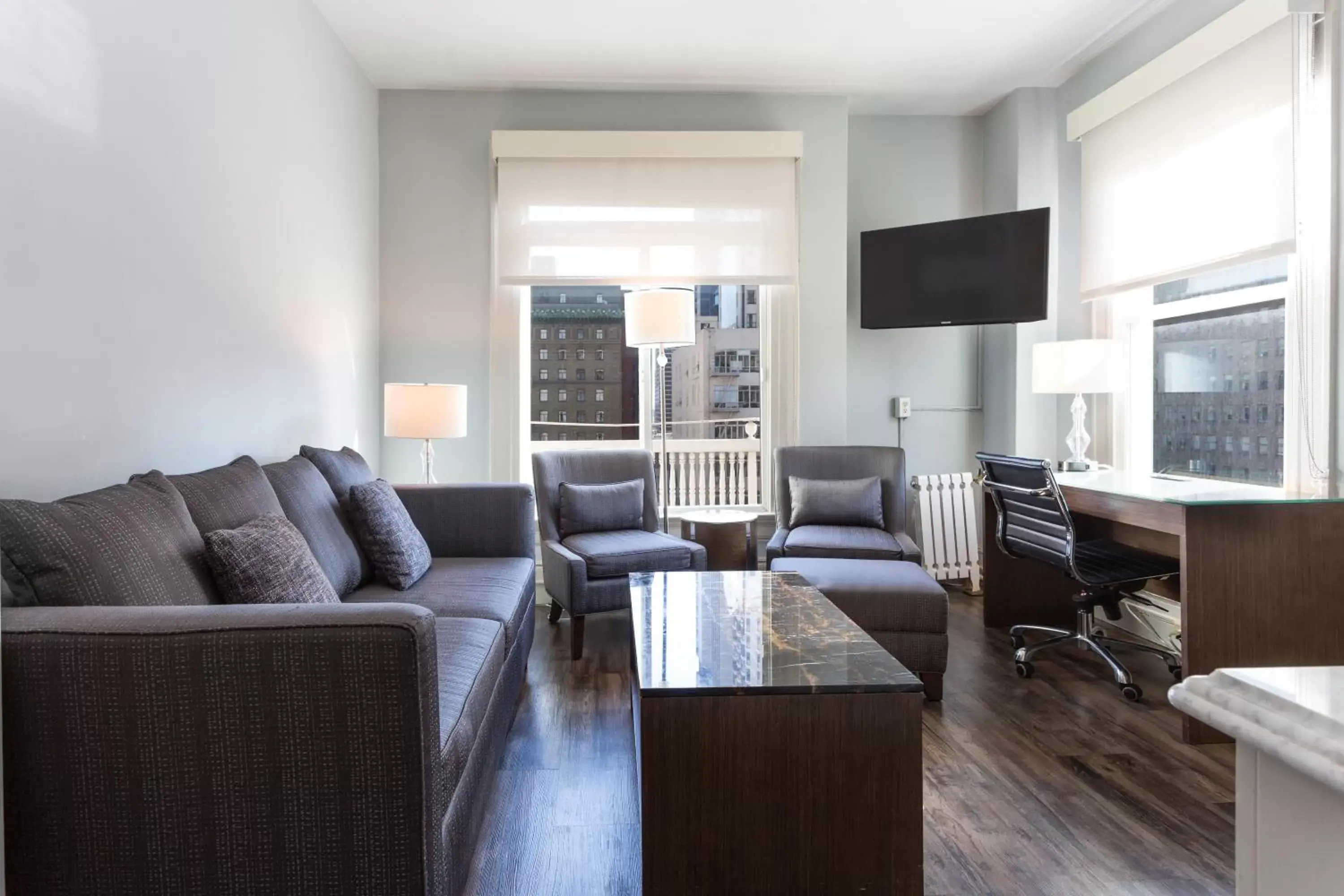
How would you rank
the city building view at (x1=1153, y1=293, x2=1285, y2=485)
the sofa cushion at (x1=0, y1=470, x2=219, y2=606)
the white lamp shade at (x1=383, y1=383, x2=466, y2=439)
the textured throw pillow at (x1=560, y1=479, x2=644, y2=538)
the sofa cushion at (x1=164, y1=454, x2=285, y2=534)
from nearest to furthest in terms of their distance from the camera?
the sofa cushion at (x1=0, y1=470, x2=219, y2=606)
the sofa cushion at (x1=164, y1=454, x2=285, y2=534)
the city building view at (x1=1153, y1=293, x2=1285, y2=485)
the white lamp shade at (x1=383, y1=383, x2=466, y2=439)
the textured throw pillow at (x1=560, y1=479, x2=644, y2=538)

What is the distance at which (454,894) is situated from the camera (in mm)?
1468

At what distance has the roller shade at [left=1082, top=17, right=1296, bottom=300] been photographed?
2.93 m

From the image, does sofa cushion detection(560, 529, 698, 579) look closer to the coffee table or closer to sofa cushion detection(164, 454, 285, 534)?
sofa cushion detection(164, 454, 285, 534)

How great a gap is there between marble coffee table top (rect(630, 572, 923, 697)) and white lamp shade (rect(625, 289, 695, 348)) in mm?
1619

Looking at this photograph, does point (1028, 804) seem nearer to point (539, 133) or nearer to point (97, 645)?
point (97, 645)

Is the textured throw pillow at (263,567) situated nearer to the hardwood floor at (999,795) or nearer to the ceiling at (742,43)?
the hardwood floor at (999,795)

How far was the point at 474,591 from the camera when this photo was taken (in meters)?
2.57

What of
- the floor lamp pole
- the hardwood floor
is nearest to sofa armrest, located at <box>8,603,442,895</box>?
the hardwood floor

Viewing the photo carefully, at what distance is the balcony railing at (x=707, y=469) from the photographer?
4762 millimetres

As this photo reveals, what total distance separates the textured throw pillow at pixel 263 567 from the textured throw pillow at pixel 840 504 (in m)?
2.53

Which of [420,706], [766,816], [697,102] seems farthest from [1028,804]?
[697,102]

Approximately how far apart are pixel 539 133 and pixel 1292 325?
354cm

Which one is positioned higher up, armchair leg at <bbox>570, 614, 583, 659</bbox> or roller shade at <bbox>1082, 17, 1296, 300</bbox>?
roller shade at <bbox>1082, 17, 1296, 300</bbox>

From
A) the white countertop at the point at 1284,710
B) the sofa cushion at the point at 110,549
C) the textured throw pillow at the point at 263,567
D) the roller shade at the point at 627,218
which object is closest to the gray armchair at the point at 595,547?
the roller shade at the point at 627,218
